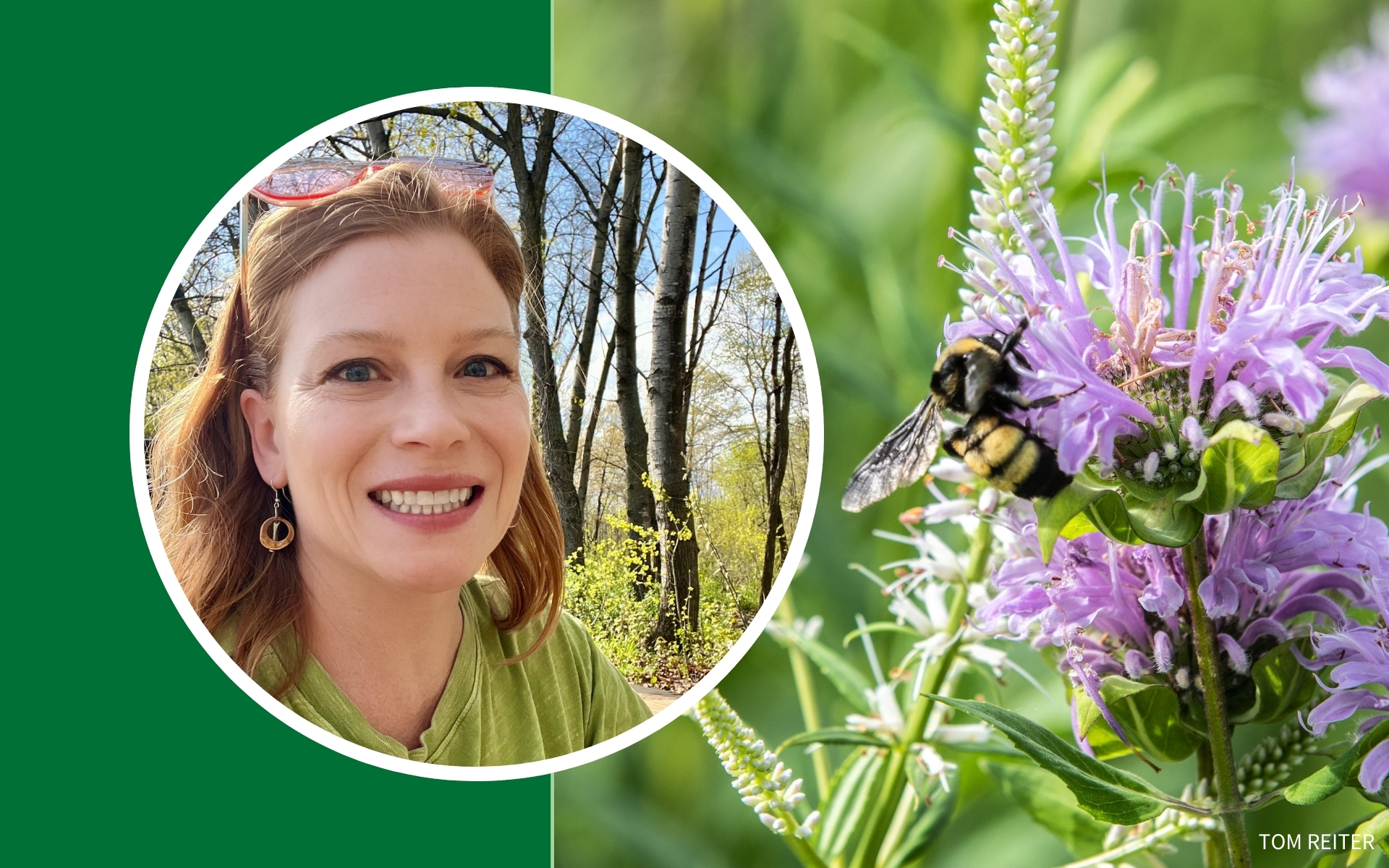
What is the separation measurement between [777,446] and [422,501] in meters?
0.25

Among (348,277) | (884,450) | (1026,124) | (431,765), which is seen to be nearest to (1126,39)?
(1026,124)

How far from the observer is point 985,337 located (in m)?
0.53

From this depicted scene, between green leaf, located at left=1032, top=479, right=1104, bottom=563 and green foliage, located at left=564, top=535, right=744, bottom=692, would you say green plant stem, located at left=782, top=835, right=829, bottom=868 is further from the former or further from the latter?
green leaf, located at left=1032, top=479, right=1104, bottom=563

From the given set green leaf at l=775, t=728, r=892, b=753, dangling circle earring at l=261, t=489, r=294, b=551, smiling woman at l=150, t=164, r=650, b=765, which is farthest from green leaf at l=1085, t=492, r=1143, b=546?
dangling circle earring at l=261, t=489, r=294, b=551

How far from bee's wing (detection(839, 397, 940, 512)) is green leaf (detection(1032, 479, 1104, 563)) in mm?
124

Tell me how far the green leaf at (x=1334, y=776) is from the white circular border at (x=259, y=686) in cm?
33

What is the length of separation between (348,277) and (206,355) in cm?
10

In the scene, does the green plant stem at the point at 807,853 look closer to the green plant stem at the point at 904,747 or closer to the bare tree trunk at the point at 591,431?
the green plant stem at the point at 904,747

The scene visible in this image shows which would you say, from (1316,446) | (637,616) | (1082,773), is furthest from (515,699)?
(1316,446)

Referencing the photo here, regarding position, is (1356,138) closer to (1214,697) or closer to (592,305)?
(1214,697)

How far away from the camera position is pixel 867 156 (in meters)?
0.94

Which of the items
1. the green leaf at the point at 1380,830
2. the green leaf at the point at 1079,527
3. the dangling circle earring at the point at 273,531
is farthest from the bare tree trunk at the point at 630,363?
the green leaf at the point at 1380,830

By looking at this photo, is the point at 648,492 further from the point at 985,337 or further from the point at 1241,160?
the point at 1241,160

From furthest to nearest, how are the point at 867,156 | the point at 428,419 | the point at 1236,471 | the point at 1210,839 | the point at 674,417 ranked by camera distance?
the point at 867,156
the point at 674,417
the point at 428,419
the point at 1210,839
the point at 1236,471
